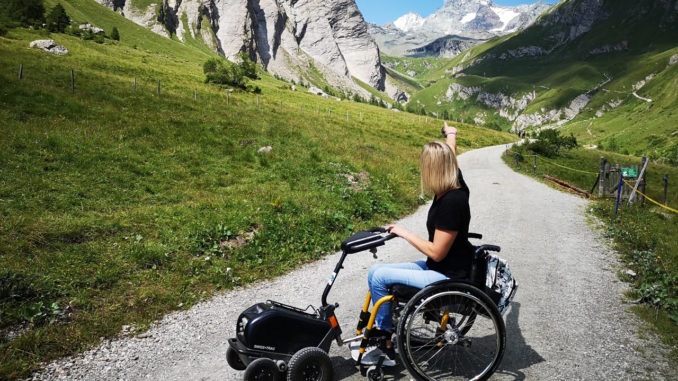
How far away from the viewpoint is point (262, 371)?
4145mm

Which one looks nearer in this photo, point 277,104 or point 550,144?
point 277,104

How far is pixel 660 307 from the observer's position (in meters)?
6.09

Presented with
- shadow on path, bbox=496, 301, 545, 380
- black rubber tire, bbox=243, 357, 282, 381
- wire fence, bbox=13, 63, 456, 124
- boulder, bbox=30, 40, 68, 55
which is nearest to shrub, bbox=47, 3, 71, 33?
boulder, bbox=30, 40, 68, 55

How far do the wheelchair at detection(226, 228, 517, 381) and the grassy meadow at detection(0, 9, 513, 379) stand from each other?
326cm

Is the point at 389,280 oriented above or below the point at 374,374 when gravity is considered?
above

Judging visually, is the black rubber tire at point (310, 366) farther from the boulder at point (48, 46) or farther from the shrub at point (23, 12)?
the shrub at point (23, 12)

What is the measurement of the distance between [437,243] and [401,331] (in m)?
1.14

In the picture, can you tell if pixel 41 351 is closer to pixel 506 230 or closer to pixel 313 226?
pixel 313 226

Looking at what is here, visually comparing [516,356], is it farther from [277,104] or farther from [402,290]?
[277,104]

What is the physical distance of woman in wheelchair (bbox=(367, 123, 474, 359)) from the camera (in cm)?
426

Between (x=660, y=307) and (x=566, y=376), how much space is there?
3.10 meters

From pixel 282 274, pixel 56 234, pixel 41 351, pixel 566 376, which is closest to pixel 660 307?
pixel 566 376

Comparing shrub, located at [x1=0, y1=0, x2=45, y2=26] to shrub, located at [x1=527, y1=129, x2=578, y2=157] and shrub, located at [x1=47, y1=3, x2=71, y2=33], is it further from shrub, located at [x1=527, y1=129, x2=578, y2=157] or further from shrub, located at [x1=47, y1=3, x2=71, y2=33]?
shrub, located at [x1=527, y1=129, x2=578, y2=157]

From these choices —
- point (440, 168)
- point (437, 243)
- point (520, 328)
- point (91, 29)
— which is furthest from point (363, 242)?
point (91, 29)
